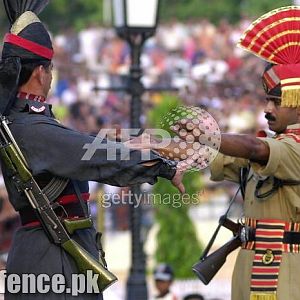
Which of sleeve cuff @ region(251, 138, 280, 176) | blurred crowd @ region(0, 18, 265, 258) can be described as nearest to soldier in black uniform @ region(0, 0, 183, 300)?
sleeve cuff @ region(251, 138, 280, 176)

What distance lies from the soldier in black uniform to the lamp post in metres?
3.35

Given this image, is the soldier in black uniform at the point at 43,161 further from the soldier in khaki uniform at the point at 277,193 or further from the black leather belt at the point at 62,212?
the soldier in khaki uniform at the point at 277,193

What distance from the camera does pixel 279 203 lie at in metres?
5.63

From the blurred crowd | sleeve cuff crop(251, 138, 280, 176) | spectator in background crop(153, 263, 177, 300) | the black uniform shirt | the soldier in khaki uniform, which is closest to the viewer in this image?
the black uniform shirt

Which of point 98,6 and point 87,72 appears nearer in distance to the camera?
point 87,72

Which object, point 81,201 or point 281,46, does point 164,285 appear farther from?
point 81,201

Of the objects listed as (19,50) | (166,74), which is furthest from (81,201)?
(166,74)

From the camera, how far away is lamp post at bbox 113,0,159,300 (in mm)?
8492

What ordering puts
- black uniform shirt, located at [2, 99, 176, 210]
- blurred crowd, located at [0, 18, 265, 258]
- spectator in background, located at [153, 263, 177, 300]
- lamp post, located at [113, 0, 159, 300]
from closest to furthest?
black uniform shirt, located at [2, 99, 176, 210] → lamp post, located at [113, 0, 159, 300] → spectator in background, located at [153, 263, 177, 300] → blurred crowd, located at [0, 18, 265, 258]

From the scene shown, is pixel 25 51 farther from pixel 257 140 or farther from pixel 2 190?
pixel 2 190

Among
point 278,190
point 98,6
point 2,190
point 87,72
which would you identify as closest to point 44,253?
point 278,190

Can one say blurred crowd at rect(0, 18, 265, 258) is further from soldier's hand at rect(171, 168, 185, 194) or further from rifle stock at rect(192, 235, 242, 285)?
soldier's hand at rect(171, 168, 185, 194)

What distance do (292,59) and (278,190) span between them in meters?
0.70

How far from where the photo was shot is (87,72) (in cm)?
2048
